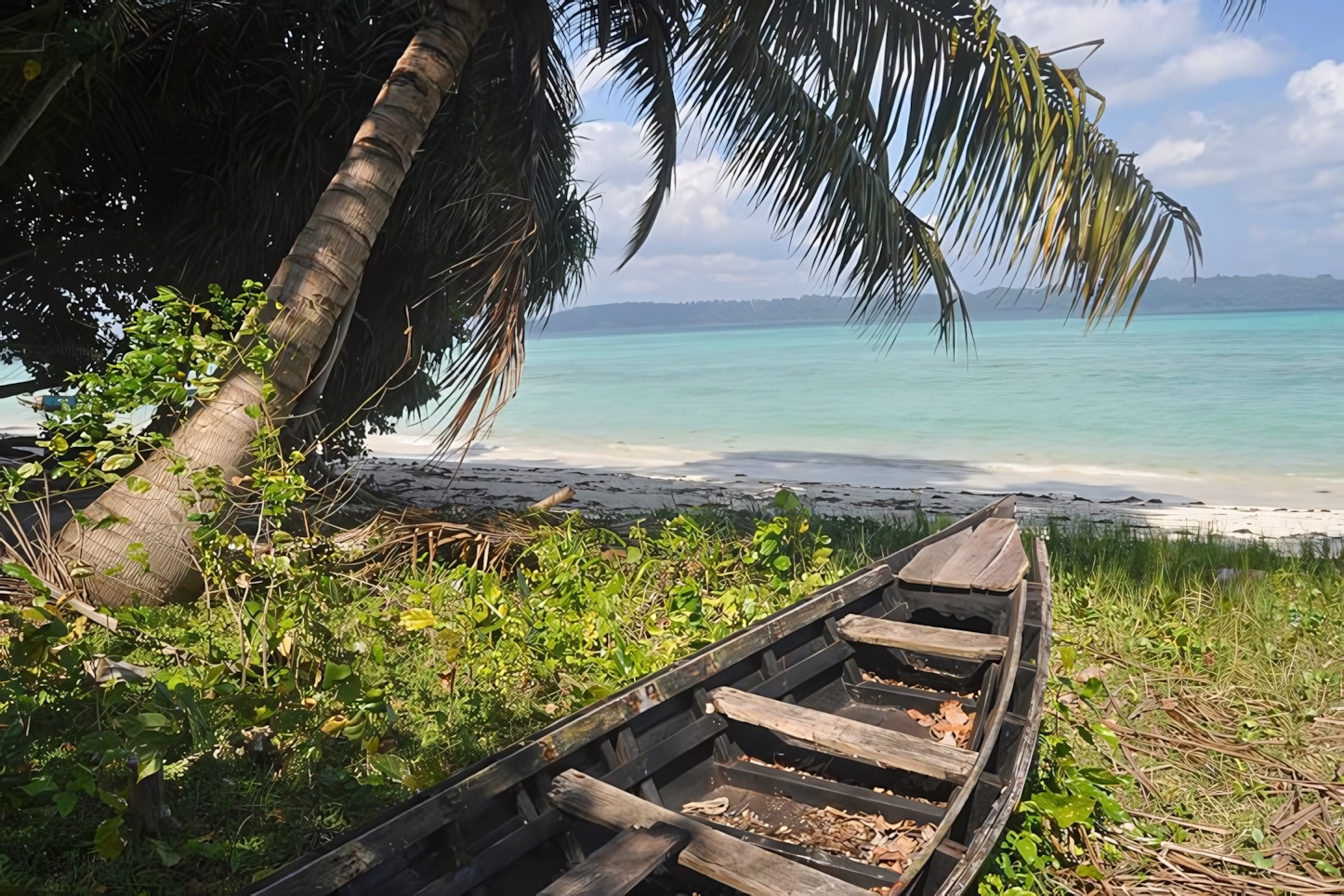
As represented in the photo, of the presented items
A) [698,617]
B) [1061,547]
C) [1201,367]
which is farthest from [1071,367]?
[698,617]

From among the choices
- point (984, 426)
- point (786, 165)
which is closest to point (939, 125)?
point (786, 165)

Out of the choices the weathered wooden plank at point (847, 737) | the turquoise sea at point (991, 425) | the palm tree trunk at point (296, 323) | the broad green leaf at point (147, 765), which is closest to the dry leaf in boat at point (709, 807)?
the weathered wooden plank at point (847, 737)

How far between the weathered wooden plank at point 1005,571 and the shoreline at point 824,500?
388cm

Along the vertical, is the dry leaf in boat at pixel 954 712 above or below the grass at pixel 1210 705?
above

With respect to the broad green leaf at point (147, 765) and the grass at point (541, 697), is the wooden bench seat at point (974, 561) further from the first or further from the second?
the broad green leaf at point (147, 765)

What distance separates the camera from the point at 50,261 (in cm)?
694

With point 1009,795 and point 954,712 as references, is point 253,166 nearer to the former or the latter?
point 954,712

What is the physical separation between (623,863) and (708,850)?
0.24 meters

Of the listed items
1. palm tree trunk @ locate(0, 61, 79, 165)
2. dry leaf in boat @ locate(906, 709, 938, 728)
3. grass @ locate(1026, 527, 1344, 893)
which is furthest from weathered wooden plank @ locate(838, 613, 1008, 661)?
palm tree trunk @ locate(0, 61, 79, 165)

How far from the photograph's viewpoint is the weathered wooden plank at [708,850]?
2.21 meters

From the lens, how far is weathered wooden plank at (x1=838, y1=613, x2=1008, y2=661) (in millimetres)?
3666

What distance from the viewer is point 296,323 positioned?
4734 mm

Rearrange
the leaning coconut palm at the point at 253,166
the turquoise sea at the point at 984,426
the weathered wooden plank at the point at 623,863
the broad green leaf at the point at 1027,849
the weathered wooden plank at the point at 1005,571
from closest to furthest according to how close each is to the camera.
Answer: the weathered wooden plank at the point at 623,863
the broad green leaf at the point at 1027,849
the weathered wooden plank at the point at 1005,571
the leaning coconut palm at the point at 253,166
the turquoise sea at the point at 984,426

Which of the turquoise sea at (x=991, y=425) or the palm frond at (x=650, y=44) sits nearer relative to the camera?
the palm frond at (x=650, y=44)
